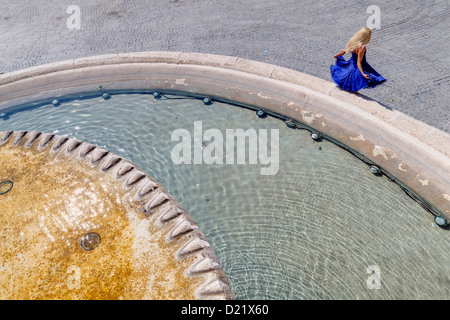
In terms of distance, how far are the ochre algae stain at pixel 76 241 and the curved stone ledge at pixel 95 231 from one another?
0.01 metres

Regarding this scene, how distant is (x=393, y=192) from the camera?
5.73 m

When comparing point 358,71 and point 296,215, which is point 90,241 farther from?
point 358,71

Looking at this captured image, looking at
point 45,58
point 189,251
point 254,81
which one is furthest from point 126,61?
point 189,251

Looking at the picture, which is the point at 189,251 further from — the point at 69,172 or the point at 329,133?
the point at 329,133

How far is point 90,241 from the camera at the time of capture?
4.73 metres

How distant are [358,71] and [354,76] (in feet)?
0.36

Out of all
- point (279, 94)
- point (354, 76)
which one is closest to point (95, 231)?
point (279, 94)

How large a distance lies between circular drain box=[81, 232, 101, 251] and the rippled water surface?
1.66 meters

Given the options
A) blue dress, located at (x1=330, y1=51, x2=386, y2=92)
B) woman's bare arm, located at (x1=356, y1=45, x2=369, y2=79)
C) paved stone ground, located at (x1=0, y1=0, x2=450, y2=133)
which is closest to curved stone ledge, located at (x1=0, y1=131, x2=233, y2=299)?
blue dress, located at (x1=330, y1=51, x2=386, y2=92)

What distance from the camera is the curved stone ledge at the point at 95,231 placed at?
427 cm

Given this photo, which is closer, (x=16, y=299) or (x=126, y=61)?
(x=16, y=299)
